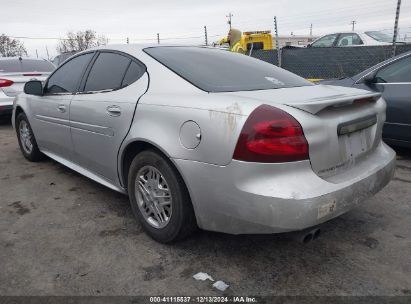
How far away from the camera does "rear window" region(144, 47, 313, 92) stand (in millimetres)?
2711

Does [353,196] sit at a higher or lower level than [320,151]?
lower

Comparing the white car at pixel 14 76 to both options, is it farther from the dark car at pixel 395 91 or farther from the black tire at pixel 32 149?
the dark car at pixel 395 91

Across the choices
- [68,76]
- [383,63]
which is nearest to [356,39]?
[383,63]

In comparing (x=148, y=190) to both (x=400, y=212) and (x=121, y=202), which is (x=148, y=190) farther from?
(x=400, y=212)

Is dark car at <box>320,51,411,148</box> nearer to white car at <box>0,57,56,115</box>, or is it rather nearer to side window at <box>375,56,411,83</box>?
side window at <box>375,56,411,83</box>

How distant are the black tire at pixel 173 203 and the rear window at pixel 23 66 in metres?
6.41

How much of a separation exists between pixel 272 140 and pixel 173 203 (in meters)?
0.83

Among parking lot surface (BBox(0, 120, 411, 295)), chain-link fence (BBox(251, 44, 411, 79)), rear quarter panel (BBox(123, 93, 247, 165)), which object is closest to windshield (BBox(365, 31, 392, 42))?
chain-link fence (BBox(251, 44, 411, 79))

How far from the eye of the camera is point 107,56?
3465mm

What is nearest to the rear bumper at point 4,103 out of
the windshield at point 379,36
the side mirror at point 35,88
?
the side mirror at point 35,88

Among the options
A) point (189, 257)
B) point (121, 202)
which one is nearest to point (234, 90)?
point (189, 257)

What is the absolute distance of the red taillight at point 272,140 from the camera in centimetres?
215

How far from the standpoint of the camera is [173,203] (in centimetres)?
258

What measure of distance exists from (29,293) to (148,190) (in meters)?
1.00
